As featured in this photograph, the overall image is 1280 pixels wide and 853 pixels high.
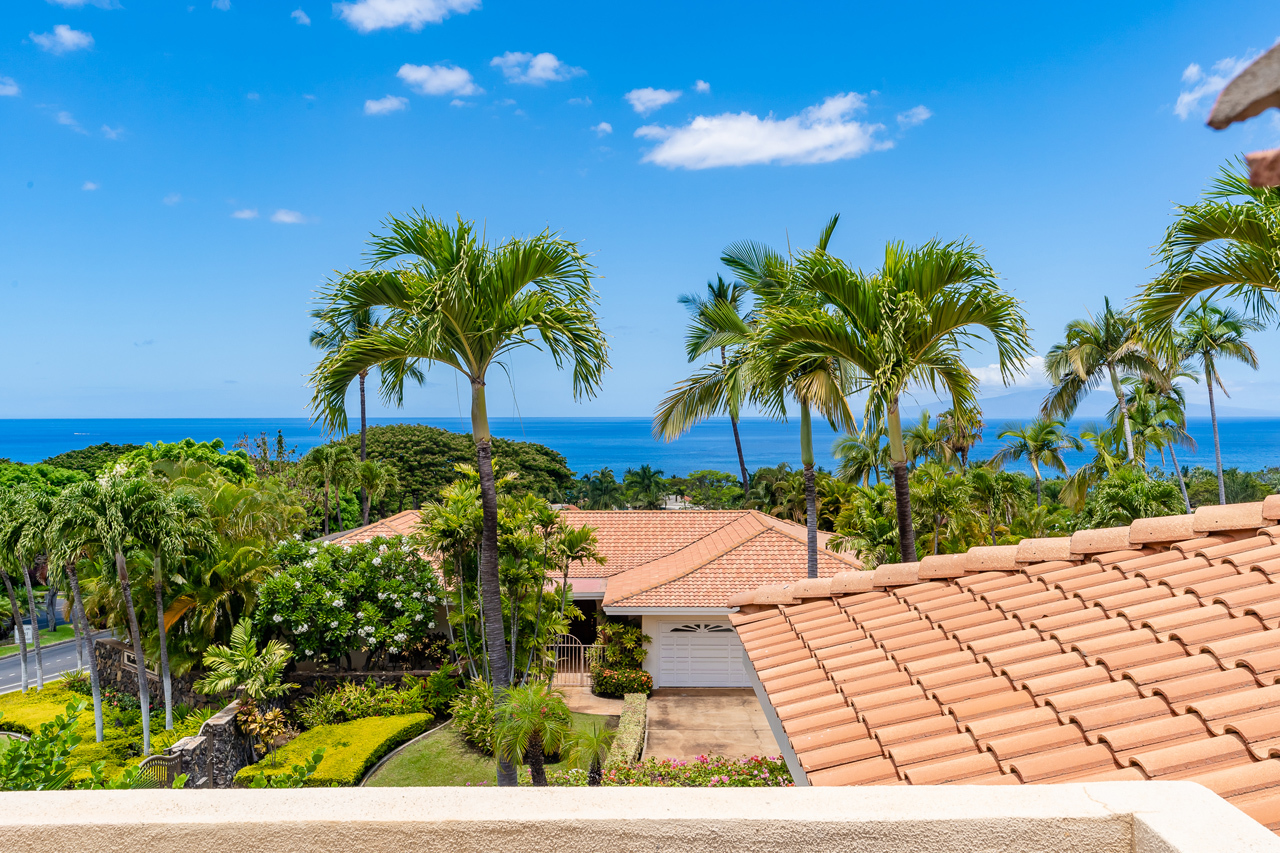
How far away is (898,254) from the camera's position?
9.58 metres

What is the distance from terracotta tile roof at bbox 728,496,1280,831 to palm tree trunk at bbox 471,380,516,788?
209 inches

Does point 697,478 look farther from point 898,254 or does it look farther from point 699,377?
point 898,254

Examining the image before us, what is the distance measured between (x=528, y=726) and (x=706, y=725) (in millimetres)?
8412

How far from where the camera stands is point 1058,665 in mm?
4359

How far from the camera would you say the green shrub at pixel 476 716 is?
15711 mm

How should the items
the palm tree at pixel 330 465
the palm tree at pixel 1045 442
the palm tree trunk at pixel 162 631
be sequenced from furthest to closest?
the palm tree at pixel 330 465 < the palm tree at pixel 1045 442 < the palm tree trunk at pixel 162 631

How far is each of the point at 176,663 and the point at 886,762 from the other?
2181 cm

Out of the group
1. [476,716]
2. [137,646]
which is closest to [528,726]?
[476,716]

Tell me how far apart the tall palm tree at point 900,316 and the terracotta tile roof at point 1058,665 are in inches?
139

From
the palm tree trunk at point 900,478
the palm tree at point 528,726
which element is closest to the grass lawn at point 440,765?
the palm tree at point 528,726

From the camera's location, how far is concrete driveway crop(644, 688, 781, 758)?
16.6m

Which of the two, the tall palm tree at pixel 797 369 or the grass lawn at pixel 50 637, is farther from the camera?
the grass lawn at pixel 50 637

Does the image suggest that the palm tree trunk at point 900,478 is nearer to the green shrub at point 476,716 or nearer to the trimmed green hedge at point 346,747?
the green shrub at point 476,716

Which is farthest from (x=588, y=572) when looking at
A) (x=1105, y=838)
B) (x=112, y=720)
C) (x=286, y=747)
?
(x=1105, y=838)
